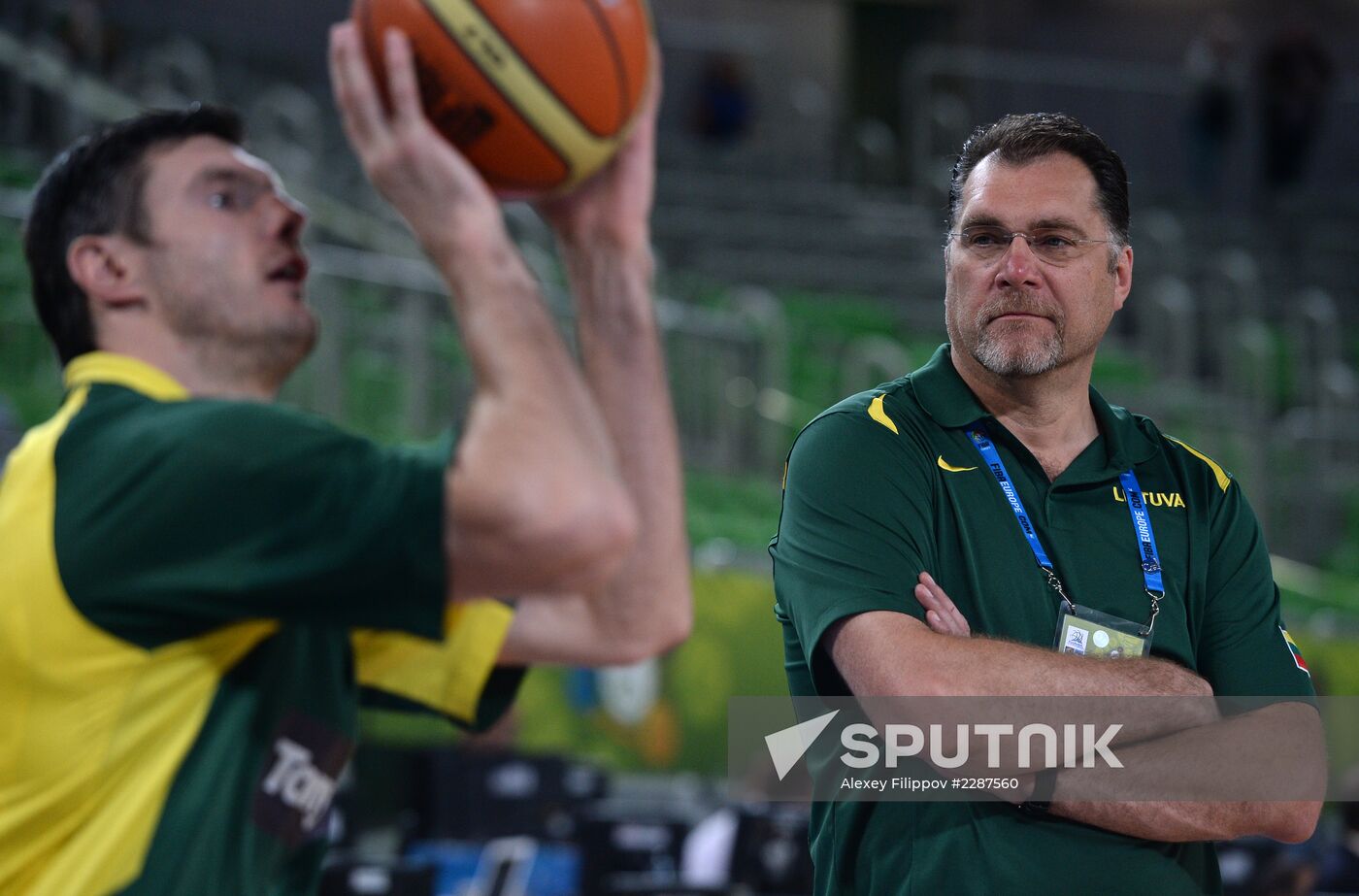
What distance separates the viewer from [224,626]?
6.95ft

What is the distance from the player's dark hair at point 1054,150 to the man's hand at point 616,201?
2.31 ft

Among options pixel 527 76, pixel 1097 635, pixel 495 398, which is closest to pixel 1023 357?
pixel 1097 635

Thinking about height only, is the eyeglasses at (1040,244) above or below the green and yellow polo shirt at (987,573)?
above

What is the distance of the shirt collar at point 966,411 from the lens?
2740mm

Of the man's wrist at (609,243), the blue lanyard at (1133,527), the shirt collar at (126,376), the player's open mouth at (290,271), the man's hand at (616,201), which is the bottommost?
the blue lanyard at (1133,527)

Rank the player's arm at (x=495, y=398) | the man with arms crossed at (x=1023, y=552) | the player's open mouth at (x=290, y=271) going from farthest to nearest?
1. the man with arms crossed at (x=1023, y=552)
2. the player's open mouth at (x=290, y=271)
3. the player's arm at (x=495, y=398)

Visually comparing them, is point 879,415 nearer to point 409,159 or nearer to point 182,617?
point 409,159

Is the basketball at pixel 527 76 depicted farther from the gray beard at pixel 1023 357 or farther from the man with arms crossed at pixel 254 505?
the gray beard at pixel 1023 357

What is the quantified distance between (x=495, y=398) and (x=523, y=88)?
1.55 ft

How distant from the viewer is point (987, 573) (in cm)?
259

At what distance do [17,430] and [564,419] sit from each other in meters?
5.69

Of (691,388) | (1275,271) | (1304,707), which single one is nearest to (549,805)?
(691,388)

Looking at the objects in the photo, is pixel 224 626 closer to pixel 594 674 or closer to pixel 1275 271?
pixel 594 674

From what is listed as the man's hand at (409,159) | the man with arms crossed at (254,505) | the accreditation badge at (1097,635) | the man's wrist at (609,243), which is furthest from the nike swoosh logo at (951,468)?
the man's hand at (409,159)
